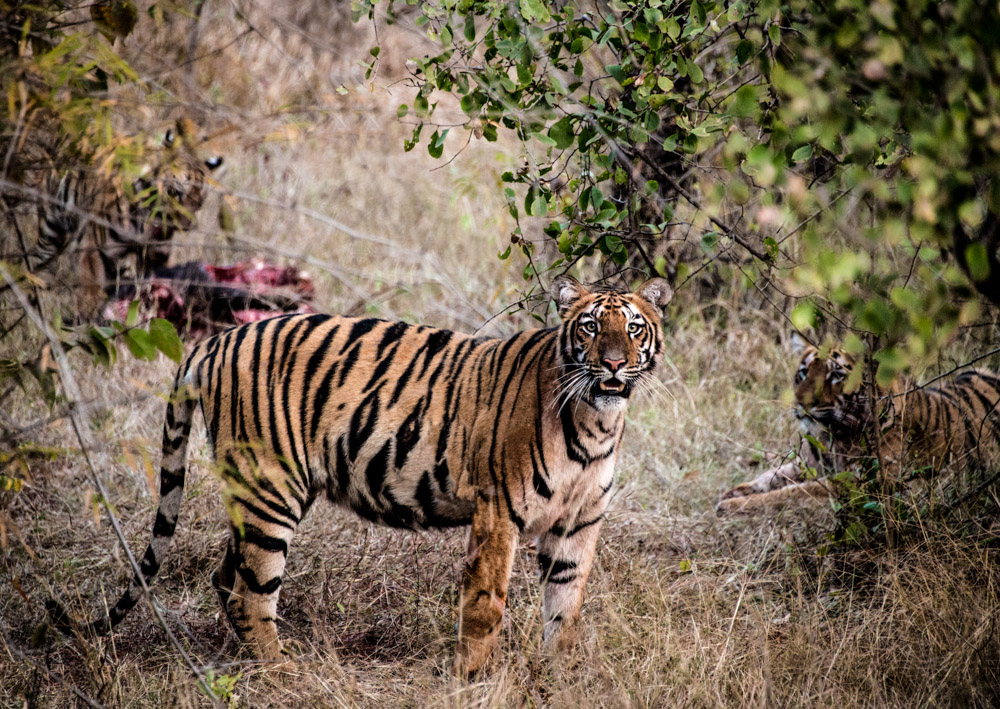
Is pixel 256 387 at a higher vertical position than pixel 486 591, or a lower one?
higher

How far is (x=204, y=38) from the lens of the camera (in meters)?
9.45

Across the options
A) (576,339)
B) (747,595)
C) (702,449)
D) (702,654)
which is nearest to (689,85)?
(702,449)

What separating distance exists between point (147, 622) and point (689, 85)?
12.8 feet

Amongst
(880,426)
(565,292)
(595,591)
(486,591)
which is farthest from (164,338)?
(880,426)

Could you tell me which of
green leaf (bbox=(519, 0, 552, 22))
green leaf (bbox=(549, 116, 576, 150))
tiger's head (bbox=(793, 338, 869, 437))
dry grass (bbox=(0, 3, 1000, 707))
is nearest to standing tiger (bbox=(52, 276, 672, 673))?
dry grass (bbox=(0, 3, 1000, 707))

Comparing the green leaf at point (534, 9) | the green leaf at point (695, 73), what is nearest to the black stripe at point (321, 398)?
the green leaf at point (534, 9)

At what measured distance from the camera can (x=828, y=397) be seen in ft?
14.8

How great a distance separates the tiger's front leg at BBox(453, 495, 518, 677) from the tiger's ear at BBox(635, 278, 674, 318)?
38.9 inches

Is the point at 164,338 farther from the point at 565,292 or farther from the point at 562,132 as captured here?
the point at 565,292

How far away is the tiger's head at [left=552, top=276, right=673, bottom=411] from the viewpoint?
335cm

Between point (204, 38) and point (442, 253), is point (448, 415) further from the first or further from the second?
point (204, 38)

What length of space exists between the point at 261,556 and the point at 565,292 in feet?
4.92

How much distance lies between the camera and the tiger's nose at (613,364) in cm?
331

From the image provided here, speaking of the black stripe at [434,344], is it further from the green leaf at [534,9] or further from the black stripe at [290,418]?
the green leaf at [534,9]
